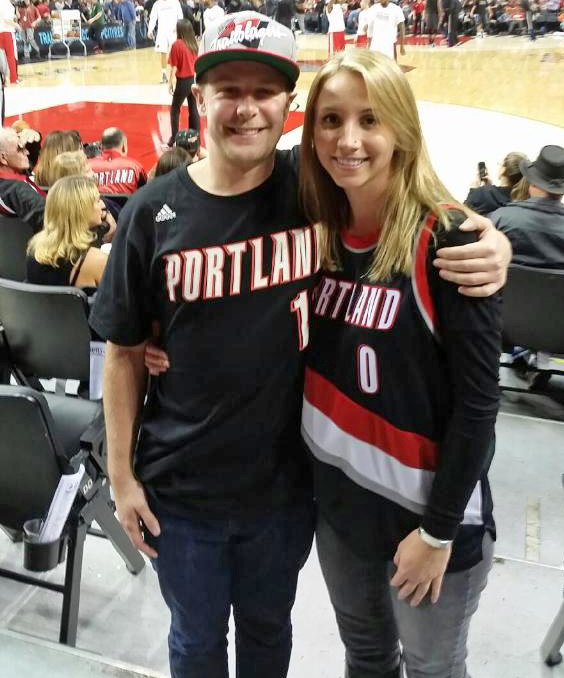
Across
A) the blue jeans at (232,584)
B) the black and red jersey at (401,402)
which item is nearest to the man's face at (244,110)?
the black and red jersey at (401,402)

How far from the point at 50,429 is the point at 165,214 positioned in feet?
2.35

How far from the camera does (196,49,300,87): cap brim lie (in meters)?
1.22

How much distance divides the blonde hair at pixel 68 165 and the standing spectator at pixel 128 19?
55.3 feet

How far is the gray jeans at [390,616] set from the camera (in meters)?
1.32

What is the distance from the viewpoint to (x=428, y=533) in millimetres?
1233

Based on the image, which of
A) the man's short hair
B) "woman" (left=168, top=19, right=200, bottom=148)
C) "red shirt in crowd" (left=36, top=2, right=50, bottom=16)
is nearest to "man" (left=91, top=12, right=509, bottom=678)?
the man's short hair

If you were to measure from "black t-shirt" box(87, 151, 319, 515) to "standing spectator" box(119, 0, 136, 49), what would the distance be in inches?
782

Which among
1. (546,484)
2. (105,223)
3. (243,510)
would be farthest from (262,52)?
(105,223)

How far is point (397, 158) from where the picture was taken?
4.02 feet

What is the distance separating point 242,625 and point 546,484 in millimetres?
1488

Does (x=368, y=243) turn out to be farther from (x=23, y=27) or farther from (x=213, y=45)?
(x=23, y=27)

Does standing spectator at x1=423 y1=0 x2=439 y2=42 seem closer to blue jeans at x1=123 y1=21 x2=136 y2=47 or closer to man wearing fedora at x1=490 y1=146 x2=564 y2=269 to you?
blue jeans at x1=123 y1=21 x2=136 y2=47

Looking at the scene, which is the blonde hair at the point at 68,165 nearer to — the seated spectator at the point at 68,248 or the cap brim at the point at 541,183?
the seated spectator at the point at 68,248

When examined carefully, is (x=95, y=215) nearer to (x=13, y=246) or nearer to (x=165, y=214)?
(x=13, y=246)
